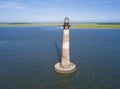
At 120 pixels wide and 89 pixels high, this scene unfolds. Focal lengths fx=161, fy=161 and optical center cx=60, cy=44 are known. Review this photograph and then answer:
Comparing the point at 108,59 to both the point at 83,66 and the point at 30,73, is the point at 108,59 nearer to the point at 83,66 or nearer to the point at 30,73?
the point at 83,66

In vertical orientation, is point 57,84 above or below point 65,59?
below

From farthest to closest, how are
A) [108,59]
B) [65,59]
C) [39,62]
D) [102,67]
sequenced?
[108,59], [39,62], [102,67], [65,59]

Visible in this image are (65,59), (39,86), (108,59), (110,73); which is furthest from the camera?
(108,59)

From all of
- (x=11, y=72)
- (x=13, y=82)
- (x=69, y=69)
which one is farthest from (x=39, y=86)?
(x=11, y=72)

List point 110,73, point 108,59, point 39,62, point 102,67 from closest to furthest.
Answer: point 110,73 < point 102,67 < point 39,62 < point 108,59

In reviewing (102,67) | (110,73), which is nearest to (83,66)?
(102,67)

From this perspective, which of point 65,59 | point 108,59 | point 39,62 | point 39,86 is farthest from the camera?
point 108,59

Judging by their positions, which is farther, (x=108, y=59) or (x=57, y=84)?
(x=108, y=59)

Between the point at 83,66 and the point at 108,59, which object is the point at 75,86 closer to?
the point at 83,66

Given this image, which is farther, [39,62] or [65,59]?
[39,62]
